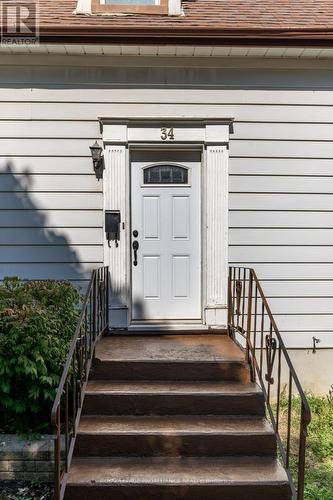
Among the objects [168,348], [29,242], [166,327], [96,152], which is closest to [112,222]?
[96,152]

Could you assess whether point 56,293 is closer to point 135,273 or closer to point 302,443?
point 135,273

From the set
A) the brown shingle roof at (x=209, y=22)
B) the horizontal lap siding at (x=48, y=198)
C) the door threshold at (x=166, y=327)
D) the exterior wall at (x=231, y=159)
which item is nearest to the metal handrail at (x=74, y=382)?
the door threshold at (x=166, y=327)

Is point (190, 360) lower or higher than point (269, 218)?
lower

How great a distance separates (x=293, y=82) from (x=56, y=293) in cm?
344

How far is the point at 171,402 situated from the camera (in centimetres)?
312

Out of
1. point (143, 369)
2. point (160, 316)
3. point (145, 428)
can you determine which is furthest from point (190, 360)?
point (160, 316)

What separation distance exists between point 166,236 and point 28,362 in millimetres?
2067

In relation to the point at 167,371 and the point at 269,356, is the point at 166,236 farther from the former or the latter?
the point at 269,356

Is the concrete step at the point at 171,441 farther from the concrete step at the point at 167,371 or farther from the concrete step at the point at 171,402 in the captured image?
the concrete step at the point at 167,371

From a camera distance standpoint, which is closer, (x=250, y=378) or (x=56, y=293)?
(x=250, y=378)

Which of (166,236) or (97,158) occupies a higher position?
(97,158)

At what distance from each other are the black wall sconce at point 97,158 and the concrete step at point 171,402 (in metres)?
2.29

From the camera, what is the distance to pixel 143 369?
337cm

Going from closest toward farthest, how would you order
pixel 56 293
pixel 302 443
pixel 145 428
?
1. pixel 302 443
2. pixel 145 428
3. pixel 56 293
